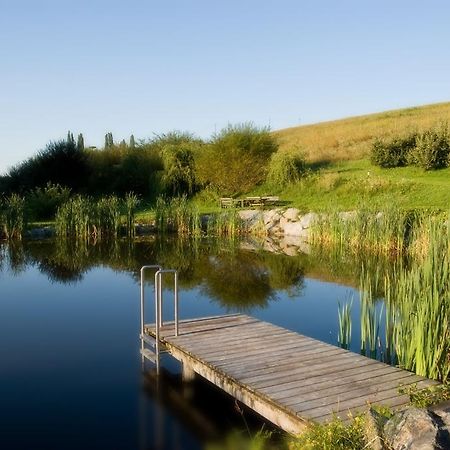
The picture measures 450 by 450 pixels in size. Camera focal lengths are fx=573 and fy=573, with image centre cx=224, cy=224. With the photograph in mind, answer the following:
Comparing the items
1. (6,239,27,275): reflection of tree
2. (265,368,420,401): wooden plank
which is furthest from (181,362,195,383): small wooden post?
(6,239,27,275): reflection of tree

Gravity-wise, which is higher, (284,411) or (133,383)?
(284,411)

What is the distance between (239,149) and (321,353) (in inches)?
785

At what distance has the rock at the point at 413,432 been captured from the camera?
2.93 metres

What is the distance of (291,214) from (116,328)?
1187cm

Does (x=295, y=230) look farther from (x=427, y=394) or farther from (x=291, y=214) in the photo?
(x=427, y=394)

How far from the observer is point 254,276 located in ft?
39.8

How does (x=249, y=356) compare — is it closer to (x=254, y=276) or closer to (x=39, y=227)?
(x=254, y=276)

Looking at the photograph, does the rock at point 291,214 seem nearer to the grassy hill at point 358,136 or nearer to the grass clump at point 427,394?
the grassy hill at point 358,136

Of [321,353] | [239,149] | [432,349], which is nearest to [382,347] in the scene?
[321,353]

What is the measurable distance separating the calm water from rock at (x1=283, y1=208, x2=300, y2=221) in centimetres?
385

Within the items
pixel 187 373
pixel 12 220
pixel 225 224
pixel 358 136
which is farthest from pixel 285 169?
pixel 187 373

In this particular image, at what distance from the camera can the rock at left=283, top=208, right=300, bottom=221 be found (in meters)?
19.0

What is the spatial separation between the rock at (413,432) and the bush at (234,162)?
21.4 metres

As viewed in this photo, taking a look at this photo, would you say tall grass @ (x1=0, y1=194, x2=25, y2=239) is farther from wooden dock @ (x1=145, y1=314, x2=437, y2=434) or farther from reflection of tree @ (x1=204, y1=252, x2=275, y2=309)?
wooden dock @ (x1=145, y1=314, x2=437, y2=434)
